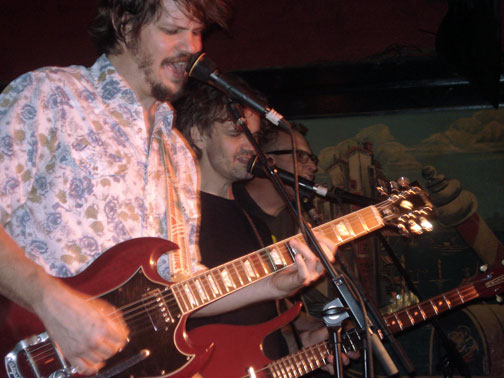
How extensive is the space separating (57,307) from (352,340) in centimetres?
174

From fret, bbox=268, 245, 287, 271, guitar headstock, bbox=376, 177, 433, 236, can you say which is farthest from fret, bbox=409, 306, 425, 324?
fret, bbox=268, 245, 287, 271

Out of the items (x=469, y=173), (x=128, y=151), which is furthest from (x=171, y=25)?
(x=469, y=173)

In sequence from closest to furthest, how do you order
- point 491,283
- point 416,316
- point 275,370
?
point 275,370, point 416,316, point 491,283

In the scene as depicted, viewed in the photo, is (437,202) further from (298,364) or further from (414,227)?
(298,364)

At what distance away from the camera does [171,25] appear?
77.2 inches

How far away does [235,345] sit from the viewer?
2.26m

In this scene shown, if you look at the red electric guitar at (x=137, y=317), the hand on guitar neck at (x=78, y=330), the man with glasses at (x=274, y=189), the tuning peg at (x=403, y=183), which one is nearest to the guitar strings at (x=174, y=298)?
the red electric guitar at (x=137, y=317)

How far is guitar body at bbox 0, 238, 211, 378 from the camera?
133 cm

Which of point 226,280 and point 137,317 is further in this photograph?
point 226,280

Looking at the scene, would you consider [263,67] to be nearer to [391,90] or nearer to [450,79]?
[391,90]

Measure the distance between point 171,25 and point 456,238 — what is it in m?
2.84

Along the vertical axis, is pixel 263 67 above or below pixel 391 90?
above

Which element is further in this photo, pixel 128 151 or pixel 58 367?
→ pixel 128 151

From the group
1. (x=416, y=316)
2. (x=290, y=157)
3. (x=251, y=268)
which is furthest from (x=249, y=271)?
(x=290, y=157)
